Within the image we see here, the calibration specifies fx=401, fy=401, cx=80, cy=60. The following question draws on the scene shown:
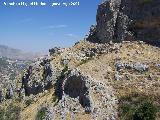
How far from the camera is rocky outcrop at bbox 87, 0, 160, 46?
75.8 meters

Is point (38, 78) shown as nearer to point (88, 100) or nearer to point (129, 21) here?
point (129, 21)

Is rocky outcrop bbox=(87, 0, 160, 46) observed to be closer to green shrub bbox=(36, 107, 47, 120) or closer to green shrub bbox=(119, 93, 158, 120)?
green shrub bbox=(119, 93, 158, 120)

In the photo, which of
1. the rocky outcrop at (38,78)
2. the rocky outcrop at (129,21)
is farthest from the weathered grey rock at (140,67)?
the rocky outcrop at (38,78)

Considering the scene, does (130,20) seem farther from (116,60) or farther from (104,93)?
(104,93)

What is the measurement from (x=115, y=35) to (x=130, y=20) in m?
5.17

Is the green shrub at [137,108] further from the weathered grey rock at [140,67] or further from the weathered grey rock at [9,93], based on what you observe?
the weathered grey rock at [9,93]

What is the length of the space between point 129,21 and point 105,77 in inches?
850

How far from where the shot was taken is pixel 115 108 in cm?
5631

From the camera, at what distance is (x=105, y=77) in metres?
62.1

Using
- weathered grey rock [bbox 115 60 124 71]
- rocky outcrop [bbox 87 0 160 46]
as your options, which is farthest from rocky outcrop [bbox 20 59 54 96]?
weathered grey rock [bbox 115 60 124 71]

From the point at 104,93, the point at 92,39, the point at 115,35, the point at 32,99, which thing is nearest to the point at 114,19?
the point at 115,35

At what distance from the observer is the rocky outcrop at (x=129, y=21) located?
7575cm

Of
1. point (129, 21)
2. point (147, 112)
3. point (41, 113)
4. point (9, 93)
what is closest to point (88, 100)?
point (147, 112)

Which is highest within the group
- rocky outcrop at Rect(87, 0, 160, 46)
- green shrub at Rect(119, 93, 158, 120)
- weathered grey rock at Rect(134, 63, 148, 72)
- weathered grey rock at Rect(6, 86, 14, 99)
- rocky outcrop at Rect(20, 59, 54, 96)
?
rocky outcrop at Rect(87, 0, 160, 46)
